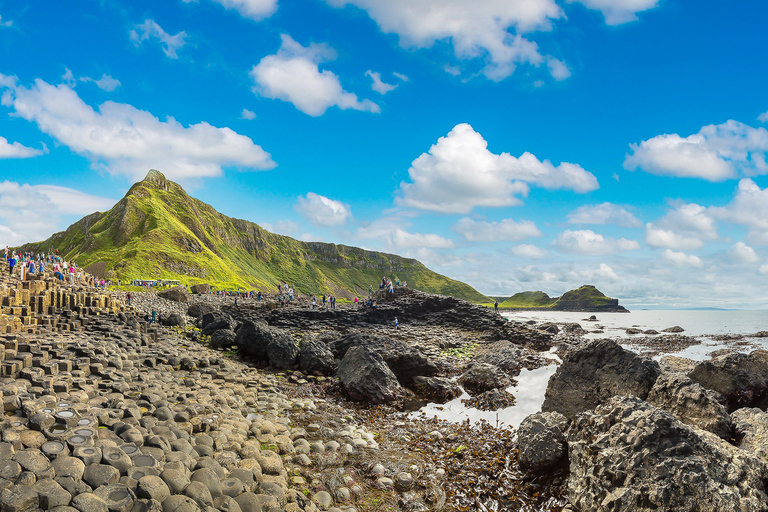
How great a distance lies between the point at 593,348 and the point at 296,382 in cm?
1463

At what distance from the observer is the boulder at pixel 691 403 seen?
10352mm

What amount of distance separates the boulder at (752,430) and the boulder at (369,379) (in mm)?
12195

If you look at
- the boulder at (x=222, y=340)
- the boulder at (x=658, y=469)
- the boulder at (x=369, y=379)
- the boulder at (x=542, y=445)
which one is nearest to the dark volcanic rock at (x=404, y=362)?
the boulder at (x=369, y=379)

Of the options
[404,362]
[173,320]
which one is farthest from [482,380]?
[173,320]

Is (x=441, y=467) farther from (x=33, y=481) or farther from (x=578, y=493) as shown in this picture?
(x=33, y=481)

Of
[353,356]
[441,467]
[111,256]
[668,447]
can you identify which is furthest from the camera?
[111,256]

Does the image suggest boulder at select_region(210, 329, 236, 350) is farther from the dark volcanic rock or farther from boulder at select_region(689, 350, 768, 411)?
boulder at select_region(689, 350, 768, 411)

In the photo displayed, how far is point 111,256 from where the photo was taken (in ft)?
422

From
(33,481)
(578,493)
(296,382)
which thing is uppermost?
(33,481)

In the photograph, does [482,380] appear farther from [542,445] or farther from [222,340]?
[222,340]

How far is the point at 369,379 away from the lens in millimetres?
18109

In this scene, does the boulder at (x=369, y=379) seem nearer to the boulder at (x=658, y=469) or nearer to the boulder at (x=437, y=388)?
the boulder at (x=437, y=388)

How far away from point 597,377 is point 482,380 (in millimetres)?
7157

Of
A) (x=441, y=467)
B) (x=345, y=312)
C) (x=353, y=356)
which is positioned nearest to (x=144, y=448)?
(x=441, y=467)
